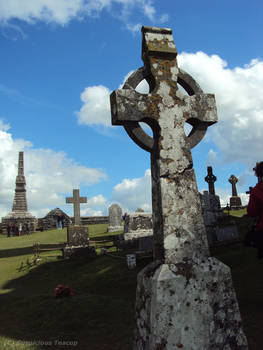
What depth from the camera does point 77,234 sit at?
14.4m

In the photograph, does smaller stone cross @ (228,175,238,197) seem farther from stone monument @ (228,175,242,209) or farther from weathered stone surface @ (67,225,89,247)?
weathered stone surface @ (67,225,89,247)

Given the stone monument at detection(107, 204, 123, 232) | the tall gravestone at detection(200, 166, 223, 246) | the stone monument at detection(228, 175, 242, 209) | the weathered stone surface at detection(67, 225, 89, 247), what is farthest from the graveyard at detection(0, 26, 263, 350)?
the stone monument at detection(228, 175, 242, 209)

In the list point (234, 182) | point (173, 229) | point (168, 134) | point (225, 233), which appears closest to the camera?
point (173, 229)

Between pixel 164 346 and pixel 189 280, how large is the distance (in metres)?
0.61

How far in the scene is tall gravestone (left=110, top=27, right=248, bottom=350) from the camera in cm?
276

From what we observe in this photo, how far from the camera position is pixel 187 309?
280 cm

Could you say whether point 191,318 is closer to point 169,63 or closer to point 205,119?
point 205,119

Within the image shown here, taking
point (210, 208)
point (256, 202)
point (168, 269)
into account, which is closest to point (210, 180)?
point (210, 208)

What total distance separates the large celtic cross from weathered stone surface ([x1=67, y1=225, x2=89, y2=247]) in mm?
11778

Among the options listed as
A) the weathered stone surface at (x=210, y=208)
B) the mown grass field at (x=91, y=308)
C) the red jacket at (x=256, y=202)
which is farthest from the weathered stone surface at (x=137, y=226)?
the red jacket at (x=256, y=202)

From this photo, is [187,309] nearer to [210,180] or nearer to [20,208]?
[210,180]

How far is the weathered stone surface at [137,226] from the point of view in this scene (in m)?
15.1

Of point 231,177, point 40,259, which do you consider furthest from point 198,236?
point 231,177

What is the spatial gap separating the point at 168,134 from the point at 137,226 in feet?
41.2
